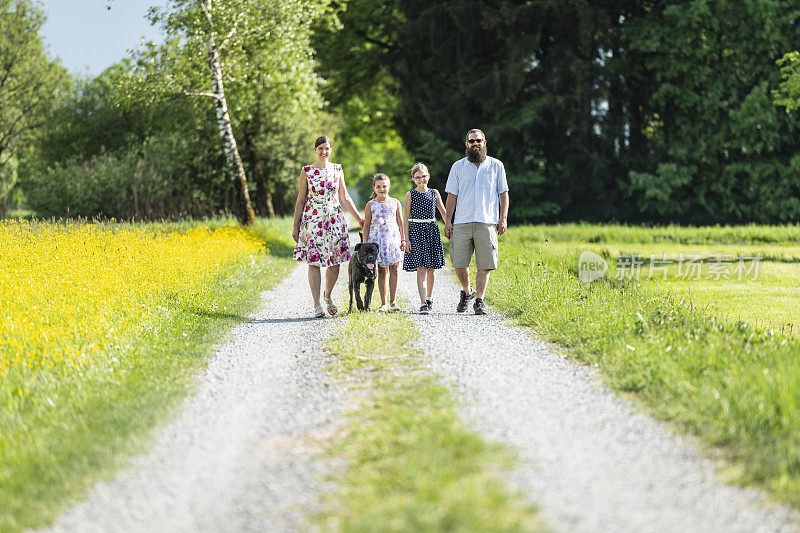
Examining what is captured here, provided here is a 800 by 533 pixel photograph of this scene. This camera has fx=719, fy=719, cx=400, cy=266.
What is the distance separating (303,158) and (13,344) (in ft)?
73.8

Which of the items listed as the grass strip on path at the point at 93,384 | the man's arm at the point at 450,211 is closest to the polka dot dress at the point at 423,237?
the man's arm at the point at 450,211

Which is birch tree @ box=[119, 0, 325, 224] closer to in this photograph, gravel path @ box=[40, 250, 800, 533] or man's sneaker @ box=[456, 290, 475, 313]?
man's sneaker @ box=[456, 290, 475, 313]

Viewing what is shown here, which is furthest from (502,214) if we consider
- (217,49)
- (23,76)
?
(23,76)

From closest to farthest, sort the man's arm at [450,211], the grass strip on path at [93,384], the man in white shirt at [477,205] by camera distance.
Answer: the grass strip on path at [93,384] → the man in white shirt at [477,205] → the man's arm at [450,211]

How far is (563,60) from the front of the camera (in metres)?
27.5

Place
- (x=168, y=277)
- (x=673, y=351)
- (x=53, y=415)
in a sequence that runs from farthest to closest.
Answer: (x=168, y=277)
(x=673, y=351)
(x=53, y=415)

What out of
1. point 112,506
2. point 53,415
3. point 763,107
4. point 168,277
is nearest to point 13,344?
point 53,415

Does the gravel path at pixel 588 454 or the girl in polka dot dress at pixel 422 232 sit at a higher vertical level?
Answer: the girl in polka dot dress at pixel 422 232

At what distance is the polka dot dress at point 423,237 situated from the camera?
962 centimetres

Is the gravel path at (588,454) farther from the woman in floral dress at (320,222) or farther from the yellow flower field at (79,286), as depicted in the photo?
the yellow flower field at (79,286)

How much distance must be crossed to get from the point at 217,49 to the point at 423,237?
1284cm

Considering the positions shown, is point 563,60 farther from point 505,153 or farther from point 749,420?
point 749,420

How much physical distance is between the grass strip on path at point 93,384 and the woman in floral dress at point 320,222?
3.68ft

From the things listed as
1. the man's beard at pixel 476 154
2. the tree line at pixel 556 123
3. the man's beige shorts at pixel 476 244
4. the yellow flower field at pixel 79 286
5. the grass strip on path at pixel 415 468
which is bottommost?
the grass strip on path at pixel 415 468
